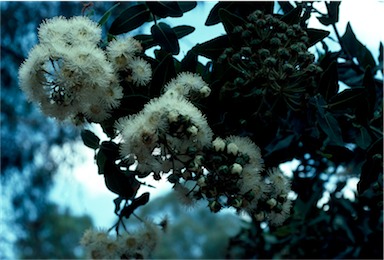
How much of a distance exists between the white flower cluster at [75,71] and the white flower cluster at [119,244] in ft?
0.95

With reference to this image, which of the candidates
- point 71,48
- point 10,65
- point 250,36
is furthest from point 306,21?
point 10,65

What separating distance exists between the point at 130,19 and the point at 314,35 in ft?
1.12

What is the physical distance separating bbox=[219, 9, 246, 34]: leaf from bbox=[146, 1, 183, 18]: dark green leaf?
90 mm

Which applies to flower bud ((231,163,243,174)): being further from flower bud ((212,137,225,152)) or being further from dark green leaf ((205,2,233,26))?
dark green leaf ((205,2,233,26))

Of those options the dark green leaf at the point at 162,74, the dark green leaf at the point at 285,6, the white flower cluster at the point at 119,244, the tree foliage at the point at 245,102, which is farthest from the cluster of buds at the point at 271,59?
the white flower cluster at the point at 119,244

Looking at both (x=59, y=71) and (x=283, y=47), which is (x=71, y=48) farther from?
(x=283, y=47)

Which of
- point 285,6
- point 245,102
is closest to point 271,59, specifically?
point 245,102

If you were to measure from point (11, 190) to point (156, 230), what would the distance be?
3344mm

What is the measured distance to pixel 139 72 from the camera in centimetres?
103

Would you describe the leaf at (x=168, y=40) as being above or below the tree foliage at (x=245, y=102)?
above

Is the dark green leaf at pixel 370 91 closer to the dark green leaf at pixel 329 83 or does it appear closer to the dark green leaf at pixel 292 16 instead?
the dark green leaf at pixel 329 83

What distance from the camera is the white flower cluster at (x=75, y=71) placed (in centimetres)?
94

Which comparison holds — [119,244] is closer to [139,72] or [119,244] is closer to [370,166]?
[139,72]

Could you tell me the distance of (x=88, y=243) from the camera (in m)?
1.24
